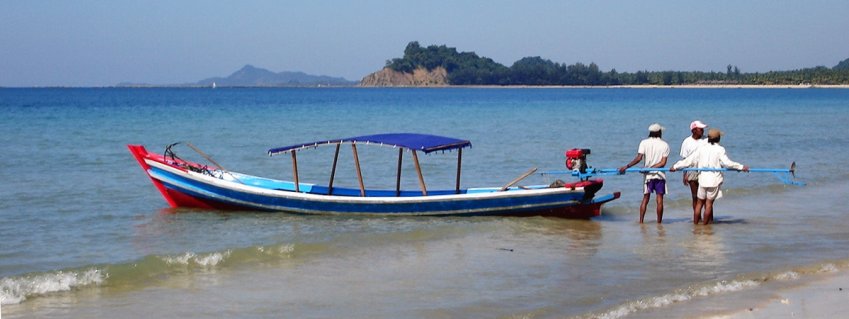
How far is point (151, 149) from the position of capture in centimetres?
3328

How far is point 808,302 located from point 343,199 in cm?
776

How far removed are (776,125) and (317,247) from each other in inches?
1394

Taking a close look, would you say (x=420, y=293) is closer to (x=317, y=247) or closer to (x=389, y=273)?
(x=389, y=273)

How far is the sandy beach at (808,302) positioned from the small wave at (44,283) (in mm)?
6544

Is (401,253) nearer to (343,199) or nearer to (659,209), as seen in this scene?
(343,199)

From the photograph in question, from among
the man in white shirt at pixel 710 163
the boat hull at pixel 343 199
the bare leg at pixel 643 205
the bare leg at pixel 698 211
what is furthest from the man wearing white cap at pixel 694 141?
the boat hull at pixel 343 199

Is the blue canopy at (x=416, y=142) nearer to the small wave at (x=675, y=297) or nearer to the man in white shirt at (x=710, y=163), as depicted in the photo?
the man in white shirt at (x=710, y=163)

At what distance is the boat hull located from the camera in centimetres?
1475

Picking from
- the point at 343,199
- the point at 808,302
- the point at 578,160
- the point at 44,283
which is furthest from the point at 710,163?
the point at 44,283

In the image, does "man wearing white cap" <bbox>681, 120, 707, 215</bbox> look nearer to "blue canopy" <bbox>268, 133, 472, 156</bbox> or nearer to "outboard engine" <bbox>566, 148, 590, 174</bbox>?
"outboard engine" <bbox>566, 148, 590, 174</bbox>

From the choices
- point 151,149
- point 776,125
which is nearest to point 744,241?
point 151,149

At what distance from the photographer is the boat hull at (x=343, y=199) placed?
581 inches

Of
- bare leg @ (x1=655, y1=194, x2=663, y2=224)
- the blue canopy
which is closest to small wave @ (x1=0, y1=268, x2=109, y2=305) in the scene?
the blue canopy

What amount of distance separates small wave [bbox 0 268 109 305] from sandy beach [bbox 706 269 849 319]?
6.54 metres
